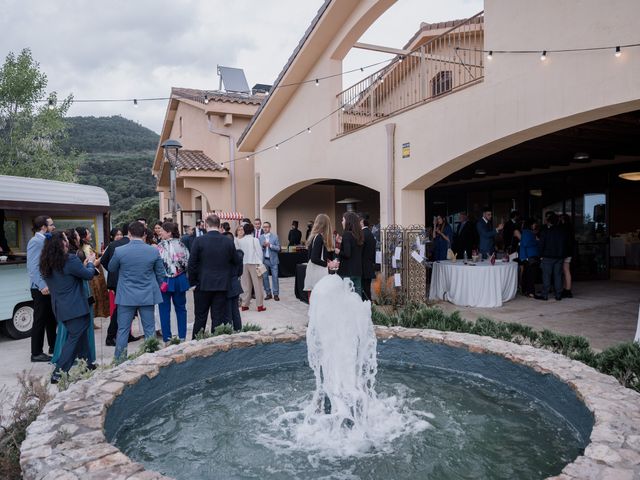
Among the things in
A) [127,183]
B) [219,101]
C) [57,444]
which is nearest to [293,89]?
[219,101]

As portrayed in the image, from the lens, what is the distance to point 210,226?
586 centimetres

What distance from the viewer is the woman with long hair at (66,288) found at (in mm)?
4707

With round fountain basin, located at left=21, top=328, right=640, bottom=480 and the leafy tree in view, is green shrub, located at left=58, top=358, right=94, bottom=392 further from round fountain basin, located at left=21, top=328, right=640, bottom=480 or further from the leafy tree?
the leafy tree

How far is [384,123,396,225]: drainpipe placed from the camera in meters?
9.02

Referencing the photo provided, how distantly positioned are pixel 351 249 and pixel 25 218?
258 inches

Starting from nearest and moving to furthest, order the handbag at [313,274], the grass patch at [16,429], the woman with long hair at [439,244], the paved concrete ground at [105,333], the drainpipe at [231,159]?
1. the grass patch at [16,429]
2. the paved concrete ground at [105,333]
3. the handbag at [313,274]
4. the woman with long hair at [439,244]
5. the drainpipe at [231,159]

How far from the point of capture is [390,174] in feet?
29.7

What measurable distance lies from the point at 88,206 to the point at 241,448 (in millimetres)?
7163

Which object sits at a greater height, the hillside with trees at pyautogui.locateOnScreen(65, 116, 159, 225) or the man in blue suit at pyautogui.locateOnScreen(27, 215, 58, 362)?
the hillside with trees at pyautogui.locateOnScreen(65, 116, 159, 225)

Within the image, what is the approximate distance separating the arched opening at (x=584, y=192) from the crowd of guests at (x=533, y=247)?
964 millimetres

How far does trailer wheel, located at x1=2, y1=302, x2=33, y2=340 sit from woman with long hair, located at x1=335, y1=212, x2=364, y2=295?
482 cm

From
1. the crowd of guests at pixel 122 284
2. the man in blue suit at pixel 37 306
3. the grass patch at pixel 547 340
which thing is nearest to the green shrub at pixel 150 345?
the crowd of guests at pixel 122 284

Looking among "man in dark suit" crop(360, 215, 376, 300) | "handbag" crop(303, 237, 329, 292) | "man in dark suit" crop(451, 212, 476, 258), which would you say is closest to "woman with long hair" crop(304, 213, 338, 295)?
"man in dark suit" crop(360, 215, 376, 300)

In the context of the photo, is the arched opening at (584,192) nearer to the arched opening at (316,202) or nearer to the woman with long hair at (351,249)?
the arched opening at (316,202)
